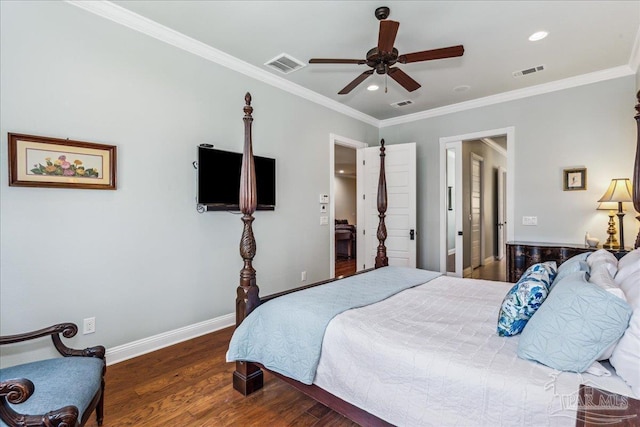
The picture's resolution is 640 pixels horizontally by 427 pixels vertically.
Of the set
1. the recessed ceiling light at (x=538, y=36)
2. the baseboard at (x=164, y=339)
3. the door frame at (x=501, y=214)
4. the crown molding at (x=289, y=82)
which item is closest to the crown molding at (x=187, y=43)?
the crown molding at (x=289, y=82)

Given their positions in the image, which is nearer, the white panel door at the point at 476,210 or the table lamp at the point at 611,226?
the table lamp at the point at 611,226

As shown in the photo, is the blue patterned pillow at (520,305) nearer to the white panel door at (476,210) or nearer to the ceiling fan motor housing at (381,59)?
the ceiling fan motor housing at (381,59)

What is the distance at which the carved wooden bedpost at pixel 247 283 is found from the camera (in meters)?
2.09

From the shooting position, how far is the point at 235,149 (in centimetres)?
340

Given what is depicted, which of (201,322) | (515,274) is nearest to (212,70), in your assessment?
(201,322)

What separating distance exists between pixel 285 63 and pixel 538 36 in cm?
246

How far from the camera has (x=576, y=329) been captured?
1.19m

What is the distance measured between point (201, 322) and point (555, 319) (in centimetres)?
290

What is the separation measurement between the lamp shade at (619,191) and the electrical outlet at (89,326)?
4.99 metres

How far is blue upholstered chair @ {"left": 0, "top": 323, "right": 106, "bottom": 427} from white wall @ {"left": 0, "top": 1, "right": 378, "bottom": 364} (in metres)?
0.76

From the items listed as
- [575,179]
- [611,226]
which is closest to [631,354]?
[611,226]

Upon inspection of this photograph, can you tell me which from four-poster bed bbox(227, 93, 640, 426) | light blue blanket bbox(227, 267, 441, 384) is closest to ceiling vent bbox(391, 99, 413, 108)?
four-poster bed bbox(227, 93, 640, 426)

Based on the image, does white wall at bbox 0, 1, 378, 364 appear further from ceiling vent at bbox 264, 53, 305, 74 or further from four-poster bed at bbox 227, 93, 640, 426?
four-poster bed at bbox 227, 93, 640, 426

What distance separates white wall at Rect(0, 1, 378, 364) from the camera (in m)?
2.13
